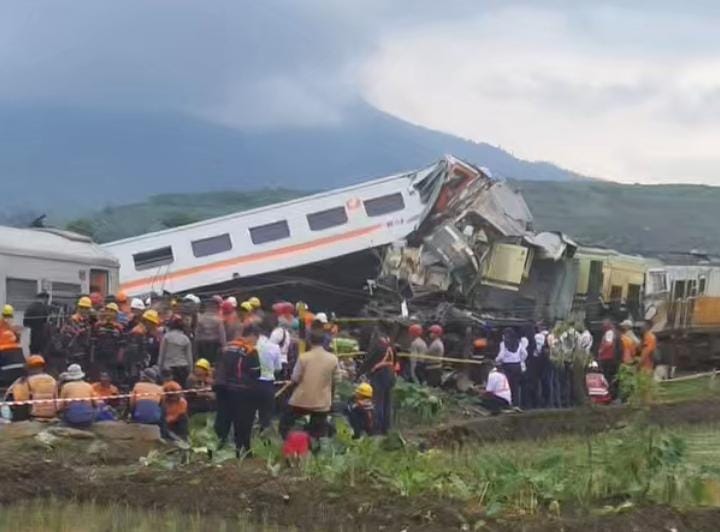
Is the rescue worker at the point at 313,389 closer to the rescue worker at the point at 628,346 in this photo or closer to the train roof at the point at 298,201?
the rescue worker at the point at 628,346

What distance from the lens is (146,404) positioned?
17.7 metres

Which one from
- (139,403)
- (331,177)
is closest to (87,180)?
(331,177)

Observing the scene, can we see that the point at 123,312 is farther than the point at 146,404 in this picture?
Yes

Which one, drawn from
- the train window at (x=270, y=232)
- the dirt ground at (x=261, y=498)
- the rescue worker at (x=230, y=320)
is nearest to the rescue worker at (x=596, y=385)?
the rescue worker at (x=230, y=320)

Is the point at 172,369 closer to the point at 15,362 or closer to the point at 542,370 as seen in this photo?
the point at 15,362

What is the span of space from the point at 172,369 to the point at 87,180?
130 m

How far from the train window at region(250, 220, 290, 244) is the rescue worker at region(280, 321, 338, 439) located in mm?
19545

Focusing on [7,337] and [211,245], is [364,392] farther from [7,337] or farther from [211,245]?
[211,245]

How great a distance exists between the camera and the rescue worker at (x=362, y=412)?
765 inches

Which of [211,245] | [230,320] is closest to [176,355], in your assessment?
[230,320]

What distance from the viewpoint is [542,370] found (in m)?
28.2

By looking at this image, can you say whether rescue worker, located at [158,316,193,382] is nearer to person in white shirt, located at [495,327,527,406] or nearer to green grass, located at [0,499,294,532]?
green grass, located at [0,499,294,532]

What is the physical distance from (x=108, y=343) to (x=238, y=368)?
4.03m

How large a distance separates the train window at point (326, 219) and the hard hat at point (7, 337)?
1641 cm
